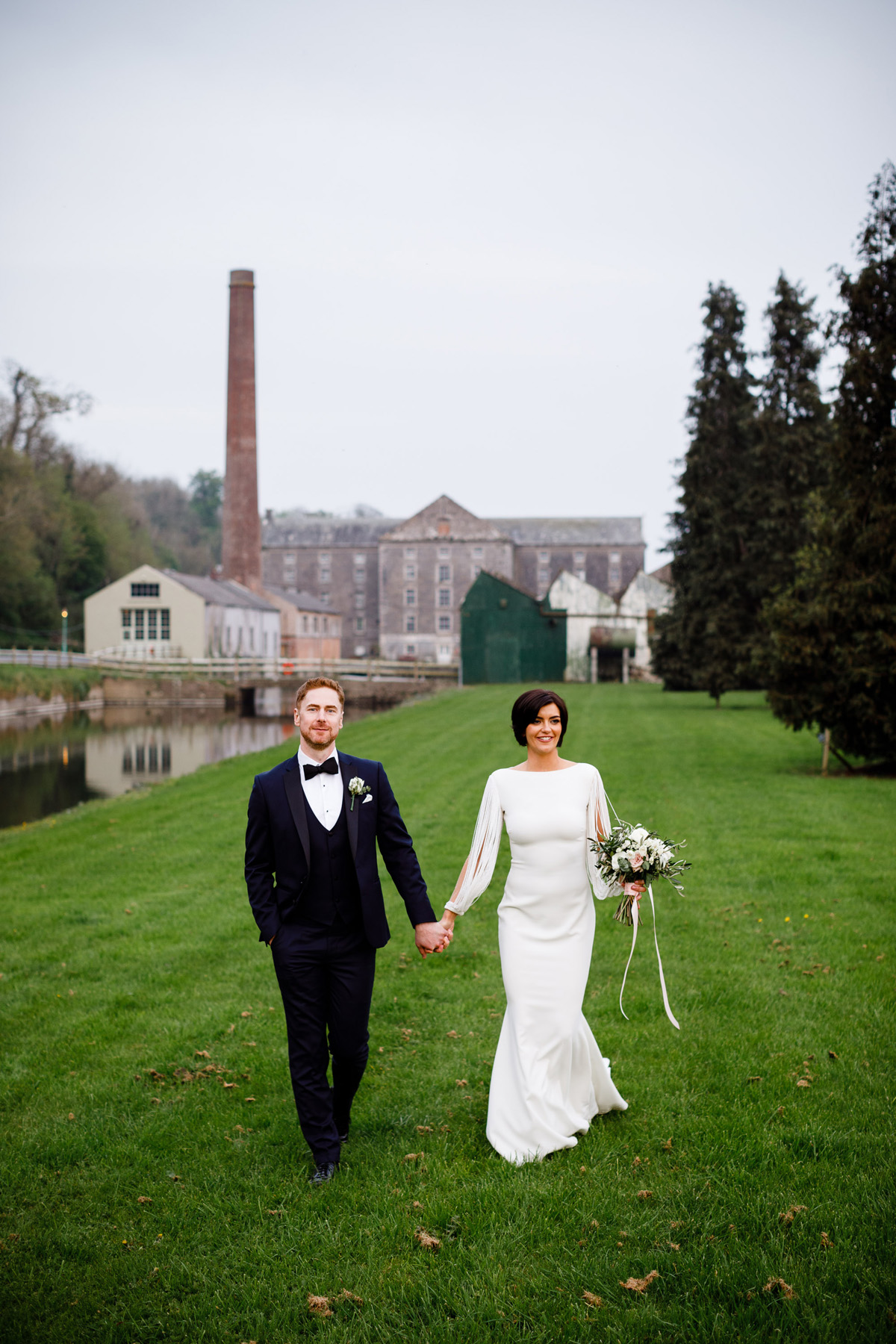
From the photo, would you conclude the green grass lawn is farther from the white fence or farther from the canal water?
the white fence

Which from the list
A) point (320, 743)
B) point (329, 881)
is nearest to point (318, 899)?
point (329, 881)

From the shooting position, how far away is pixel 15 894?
10.2 m

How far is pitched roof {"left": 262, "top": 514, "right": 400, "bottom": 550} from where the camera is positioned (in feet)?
282

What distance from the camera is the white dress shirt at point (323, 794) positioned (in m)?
4.34

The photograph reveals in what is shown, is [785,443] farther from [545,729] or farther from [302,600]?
[302,600]

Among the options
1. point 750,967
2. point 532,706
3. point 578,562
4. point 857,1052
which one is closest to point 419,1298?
point 532,706

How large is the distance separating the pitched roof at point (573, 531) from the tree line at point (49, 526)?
29.0m

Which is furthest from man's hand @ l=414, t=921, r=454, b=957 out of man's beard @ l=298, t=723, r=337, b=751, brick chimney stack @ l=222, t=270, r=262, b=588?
brick chimney stack @ l=222, t=270, r=262, b=588

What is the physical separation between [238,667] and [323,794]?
45.6 metres

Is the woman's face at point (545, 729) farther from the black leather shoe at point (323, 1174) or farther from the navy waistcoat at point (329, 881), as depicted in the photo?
the black leather shoe at point (323, 1174)

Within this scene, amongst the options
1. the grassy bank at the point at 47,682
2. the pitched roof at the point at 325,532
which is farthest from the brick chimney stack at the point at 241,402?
the pitched roof at the point at 325,532

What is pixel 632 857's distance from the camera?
4332 millimetres

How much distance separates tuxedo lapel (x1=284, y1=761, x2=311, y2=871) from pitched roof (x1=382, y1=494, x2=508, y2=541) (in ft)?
242

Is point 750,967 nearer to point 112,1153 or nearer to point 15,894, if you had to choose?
point 112,1153
